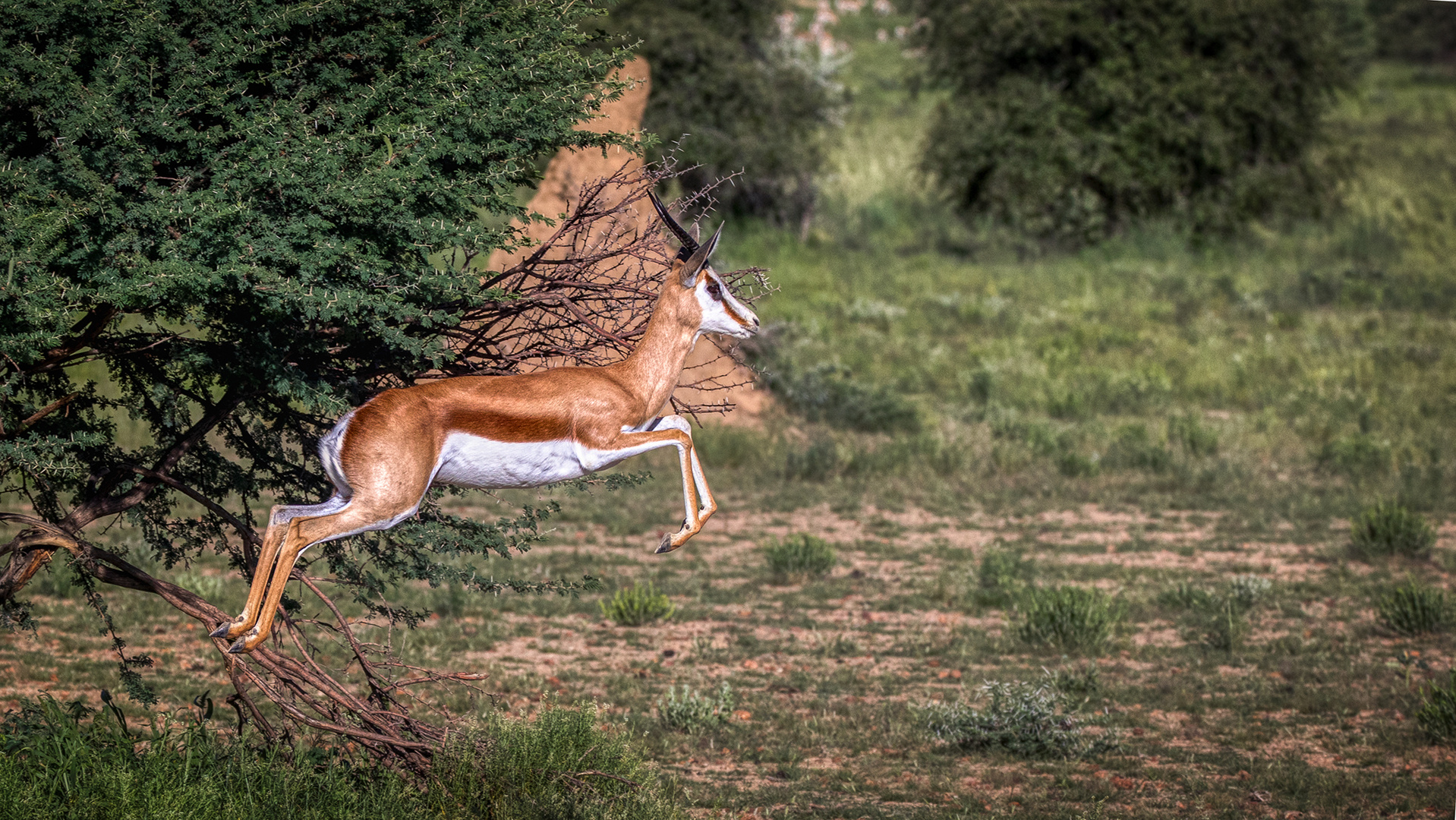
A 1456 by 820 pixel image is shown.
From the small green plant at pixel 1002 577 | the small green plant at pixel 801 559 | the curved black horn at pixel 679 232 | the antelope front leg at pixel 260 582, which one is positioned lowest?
the small green plant at pixel 1002 577

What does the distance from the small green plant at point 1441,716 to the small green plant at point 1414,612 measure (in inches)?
87.2

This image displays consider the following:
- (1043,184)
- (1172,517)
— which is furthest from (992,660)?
(1043,184)

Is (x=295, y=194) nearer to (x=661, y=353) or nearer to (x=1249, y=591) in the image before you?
(x=661, y=353)

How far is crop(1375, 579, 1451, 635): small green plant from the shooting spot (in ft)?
37.0

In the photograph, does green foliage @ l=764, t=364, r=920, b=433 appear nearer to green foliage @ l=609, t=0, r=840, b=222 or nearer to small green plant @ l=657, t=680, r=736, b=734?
small green plant @ l=657, t=680, r=736, b=734

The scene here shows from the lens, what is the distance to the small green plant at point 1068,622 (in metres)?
10.8

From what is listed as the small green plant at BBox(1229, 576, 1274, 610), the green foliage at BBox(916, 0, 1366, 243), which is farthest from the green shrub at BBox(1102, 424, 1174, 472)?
the green foliage at BBox(916, 0, 1366, 243)

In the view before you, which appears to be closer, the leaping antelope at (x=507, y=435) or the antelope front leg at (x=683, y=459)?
the leaping antelope at (x=507, y=435)

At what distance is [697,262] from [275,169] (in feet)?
4.92

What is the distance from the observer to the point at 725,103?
2817 centimetres

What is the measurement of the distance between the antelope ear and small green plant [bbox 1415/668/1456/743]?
23.4ft

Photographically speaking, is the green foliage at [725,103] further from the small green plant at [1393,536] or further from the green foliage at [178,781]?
the green foliage at [178,781]

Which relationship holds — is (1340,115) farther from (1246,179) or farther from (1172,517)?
(1172,517)

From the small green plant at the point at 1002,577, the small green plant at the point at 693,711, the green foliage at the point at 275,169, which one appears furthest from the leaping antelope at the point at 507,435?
the small green plant at the point at 1002,577
